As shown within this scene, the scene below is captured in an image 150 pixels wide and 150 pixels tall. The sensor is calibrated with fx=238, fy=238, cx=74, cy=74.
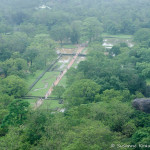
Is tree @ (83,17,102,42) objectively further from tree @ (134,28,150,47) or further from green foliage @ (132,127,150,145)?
green foliage @ (132,127,150,145)

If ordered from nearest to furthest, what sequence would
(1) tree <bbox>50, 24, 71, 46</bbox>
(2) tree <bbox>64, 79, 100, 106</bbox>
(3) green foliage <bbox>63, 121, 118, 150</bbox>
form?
(3) green foliage <bbox>63, 121, 118, 150</bbox>
(2) tree <bbox>64, 79, 100, 106</bbox>
(1) tree <bbox>50, 24, 71, 46</bbox>

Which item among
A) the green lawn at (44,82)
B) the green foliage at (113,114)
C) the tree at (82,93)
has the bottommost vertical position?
the green lawn at (44,82)

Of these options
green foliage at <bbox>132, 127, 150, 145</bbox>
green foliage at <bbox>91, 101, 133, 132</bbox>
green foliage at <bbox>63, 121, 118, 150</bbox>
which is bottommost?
green foliage at <bbox>91, 101, 133, 132</bbox>

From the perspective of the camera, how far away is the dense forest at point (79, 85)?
1789cm

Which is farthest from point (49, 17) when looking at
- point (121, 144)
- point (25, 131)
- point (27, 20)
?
point (121, 144)

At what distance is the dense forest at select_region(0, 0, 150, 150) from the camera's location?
704 inches

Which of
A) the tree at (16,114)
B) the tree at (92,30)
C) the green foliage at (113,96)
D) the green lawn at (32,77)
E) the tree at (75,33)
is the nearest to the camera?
the tree at (16,114)

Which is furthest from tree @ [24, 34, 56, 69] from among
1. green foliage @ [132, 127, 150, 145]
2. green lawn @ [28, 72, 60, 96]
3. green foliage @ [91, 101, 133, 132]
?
green foliage @ [132, 127, 150, 145]

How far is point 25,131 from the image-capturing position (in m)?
20.3

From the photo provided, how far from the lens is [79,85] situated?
29156mm

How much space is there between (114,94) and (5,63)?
20938 mm

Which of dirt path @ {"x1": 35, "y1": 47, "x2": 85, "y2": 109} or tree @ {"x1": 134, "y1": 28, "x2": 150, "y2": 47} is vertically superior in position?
tree @ {"x1": 134, "y1": 28, "x2": 150, "y2": 47}

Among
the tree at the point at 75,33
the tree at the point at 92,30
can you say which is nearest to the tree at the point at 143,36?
the tree at the point at 92,30

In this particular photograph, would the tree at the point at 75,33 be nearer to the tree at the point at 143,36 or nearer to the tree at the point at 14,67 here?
the tree at the point at 143,36
